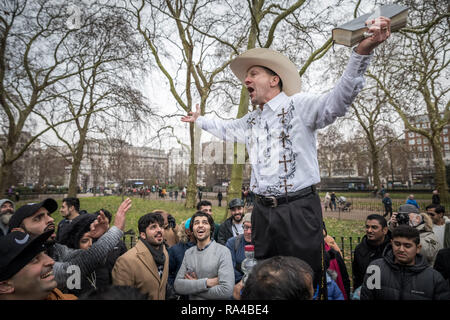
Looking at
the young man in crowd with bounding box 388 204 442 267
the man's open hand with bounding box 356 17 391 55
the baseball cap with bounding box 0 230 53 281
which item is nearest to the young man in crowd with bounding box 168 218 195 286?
the baseball cap with bounding box 0 230 53 281

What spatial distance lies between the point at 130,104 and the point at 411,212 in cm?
865

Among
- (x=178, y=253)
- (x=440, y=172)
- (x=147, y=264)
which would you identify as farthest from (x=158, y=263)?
(x=440, y=172)

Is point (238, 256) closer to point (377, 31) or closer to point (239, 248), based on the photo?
point (239, 248)

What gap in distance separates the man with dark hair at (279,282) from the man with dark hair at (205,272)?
70.7 inches

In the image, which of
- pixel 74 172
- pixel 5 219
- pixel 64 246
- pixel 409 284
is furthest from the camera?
pixel 74 172

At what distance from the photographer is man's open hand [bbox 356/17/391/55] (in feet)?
4.24

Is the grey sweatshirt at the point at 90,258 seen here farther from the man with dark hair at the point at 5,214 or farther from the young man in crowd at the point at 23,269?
the man with dark hair at the point at 5,214

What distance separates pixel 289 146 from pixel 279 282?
87 centimetres

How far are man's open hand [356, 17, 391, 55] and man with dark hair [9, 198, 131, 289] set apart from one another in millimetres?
2465

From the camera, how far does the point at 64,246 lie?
9.75 ft

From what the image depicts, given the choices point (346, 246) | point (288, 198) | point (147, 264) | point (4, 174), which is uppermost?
point (4, 174)

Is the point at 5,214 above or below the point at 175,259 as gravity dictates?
above

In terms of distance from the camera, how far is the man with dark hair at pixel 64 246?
2.44m
